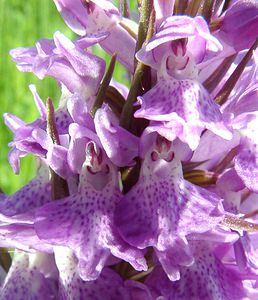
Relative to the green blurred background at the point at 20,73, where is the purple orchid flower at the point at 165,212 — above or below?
above

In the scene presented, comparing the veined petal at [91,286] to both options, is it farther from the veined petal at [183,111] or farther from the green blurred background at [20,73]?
the green blurred background at [20,73]

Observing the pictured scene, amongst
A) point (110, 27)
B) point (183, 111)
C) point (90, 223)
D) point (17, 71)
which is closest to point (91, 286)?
point (90, 223)

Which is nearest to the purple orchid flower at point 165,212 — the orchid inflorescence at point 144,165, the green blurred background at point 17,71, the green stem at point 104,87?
the orchid inflorescence at point 144,165

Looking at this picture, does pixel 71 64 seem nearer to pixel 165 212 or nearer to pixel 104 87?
pixel 104 87

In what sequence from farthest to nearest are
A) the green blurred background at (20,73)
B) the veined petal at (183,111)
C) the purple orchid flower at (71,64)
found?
the green blurred background at (20,73) → the purple orchid flower at (71,64) → the veined petal at (183,111)

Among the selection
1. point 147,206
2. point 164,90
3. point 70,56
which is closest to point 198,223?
point 147,206

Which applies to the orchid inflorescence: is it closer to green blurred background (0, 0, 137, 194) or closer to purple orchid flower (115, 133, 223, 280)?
purple orchid flower (115, 133, 223, 280)
